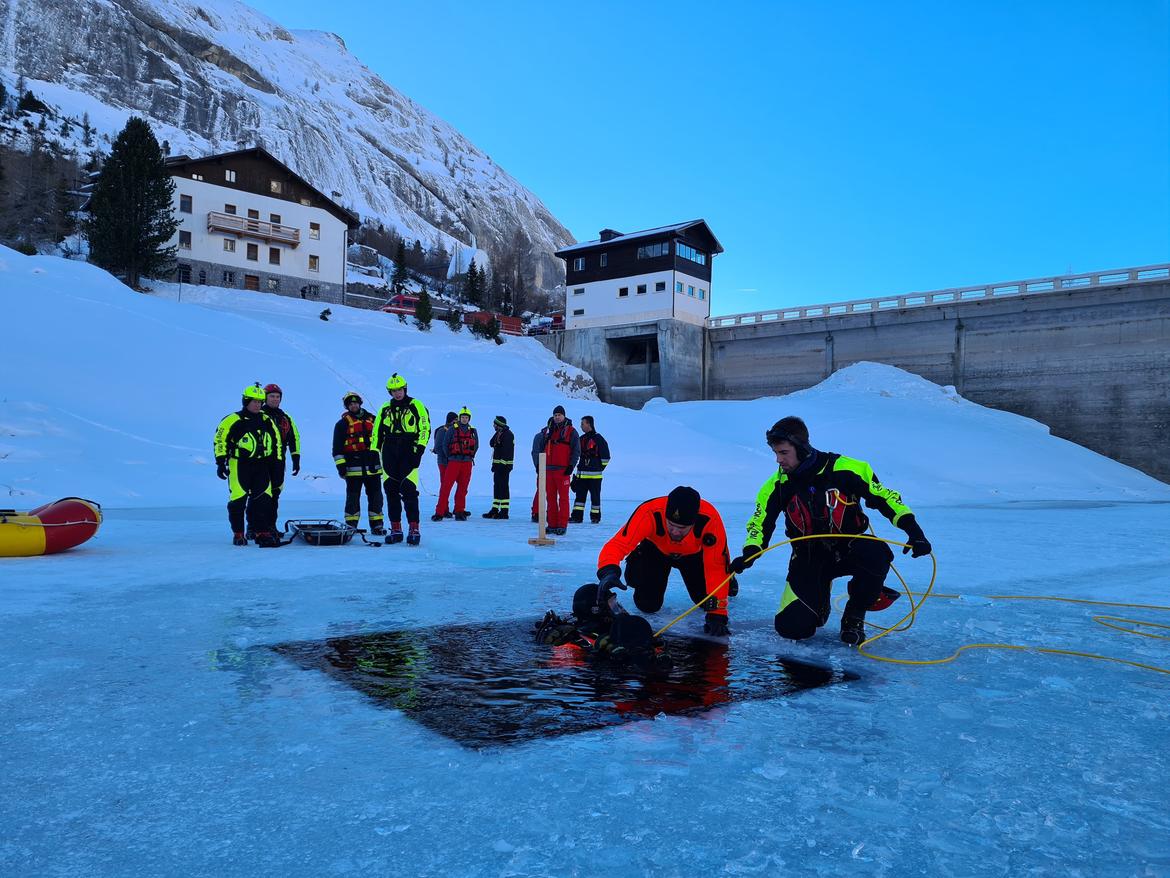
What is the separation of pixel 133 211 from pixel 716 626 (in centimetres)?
3556

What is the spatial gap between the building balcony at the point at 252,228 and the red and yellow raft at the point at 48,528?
3654cm

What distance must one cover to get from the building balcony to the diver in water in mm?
40865

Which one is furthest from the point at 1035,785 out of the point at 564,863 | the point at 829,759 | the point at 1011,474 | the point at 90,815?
the point at 1011,474

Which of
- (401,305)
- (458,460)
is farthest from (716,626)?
(401,305)

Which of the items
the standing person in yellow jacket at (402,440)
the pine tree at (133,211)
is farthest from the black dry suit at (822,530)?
the pine tree at (133,211)

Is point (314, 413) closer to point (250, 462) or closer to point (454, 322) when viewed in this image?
point (250, 462)

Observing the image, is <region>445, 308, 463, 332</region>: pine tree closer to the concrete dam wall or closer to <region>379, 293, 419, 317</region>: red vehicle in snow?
<region>379, 293, 419, 317</region>: red vehicle in snow

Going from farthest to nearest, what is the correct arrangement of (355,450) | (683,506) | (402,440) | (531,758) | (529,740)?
1. (355,450)
2. (402,440)
3. (683,506)
4. (529,740)
5. (531,758)

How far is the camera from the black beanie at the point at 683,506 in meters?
4.20

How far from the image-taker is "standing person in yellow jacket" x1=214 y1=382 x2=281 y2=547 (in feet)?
24.9

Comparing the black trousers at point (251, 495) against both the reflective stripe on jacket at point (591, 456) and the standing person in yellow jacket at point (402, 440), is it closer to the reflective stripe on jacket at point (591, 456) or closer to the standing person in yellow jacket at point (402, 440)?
the standing person in yellow jacket at point (402, 440)

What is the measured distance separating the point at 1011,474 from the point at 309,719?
72.6 ft

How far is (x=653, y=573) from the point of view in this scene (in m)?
4.99

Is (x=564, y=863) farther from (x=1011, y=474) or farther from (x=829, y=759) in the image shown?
(x=1011, y=474)
